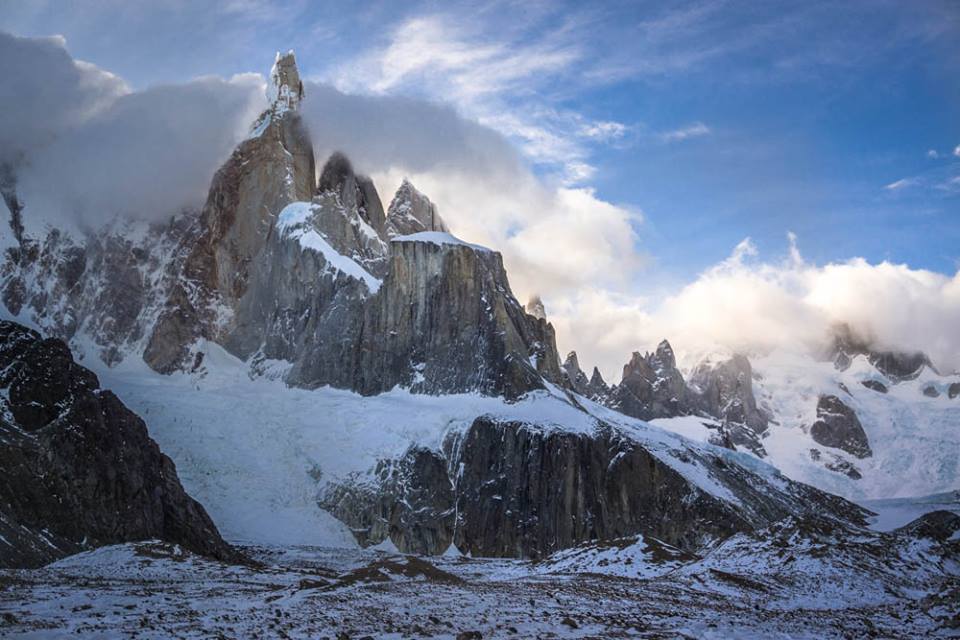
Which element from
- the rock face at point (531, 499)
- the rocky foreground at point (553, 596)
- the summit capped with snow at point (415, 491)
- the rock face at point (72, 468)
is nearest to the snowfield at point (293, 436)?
the summit capped with snow at point (415, 491)

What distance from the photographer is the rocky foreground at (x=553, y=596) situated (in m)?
41.6

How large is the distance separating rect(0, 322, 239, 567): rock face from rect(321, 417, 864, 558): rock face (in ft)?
169

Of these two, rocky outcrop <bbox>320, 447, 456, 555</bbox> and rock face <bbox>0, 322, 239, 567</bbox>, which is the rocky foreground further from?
rocky outcrop <bbox>320, 447, 456, 555</bbox>

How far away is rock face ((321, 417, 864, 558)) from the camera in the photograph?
518 ft

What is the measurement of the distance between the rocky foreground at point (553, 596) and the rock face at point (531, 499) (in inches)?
2087

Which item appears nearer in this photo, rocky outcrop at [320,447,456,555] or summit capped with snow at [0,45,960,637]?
summit capped with snow at [0,45,960,637]

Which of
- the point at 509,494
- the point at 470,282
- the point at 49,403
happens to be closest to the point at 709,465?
the point at 509,494

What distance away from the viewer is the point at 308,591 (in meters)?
60.2

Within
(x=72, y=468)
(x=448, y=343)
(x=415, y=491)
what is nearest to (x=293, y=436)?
(x=415, y=491)

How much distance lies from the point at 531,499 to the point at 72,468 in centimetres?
8579

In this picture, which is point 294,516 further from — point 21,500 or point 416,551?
point 21,500

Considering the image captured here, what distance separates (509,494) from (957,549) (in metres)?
82.9

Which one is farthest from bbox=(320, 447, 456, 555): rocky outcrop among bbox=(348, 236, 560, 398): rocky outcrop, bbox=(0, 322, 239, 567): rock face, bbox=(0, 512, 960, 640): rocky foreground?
bbox=(0, 512, 960, 640): rocky foreground

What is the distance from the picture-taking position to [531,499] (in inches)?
6393
